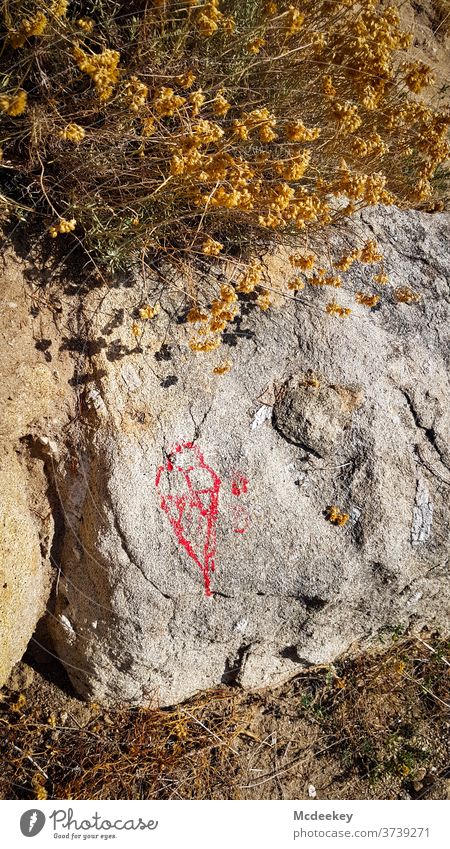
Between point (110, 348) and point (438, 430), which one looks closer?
point (110, 348)

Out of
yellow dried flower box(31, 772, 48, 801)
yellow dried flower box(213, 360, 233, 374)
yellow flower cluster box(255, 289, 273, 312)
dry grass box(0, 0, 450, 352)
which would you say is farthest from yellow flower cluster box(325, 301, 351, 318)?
yellow dried flower box(31, 772, 48, 801)

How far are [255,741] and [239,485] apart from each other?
1240 millimetres

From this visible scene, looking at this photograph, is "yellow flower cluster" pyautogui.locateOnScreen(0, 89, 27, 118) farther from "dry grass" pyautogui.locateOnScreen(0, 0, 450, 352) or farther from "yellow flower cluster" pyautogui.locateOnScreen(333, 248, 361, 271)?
"yellow flower cluster" pyautogui.locateOnScreen(333, 248, 361, 271)

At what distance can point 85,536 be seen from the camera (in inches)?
112

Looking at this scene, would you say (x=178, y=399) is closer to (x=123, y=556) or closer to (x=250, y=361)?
(x=250, y=361)

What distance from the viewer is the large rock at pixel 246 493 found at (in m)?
2.77

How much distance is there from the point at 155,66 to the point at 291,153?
579 millimetres

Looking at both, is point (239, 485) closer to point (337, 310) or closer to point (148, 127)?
point (337, 310)

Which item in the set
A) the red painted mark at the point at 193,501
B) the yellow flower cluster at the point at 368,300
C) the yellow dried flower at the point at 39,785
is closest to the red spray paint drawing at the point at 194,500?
the red painted mark at the point at 193,501

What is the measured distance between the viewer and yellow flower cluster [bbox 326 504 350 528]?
2852 mm

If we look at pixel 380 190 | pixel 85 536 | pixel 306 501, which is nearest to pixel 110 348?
pixel 85 536

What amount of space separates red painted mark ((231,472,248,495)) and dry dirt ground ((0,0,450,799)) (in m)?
0.70

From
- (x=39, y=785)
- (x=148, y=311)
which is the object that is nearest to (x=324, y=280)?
(x=148, y=311)

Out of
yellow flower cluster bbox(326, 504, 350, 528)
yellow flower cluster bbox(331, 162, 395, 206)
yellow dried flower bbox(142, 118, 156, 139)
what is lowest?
yellow flower cluster bbox(326, 504, 350, 528)
